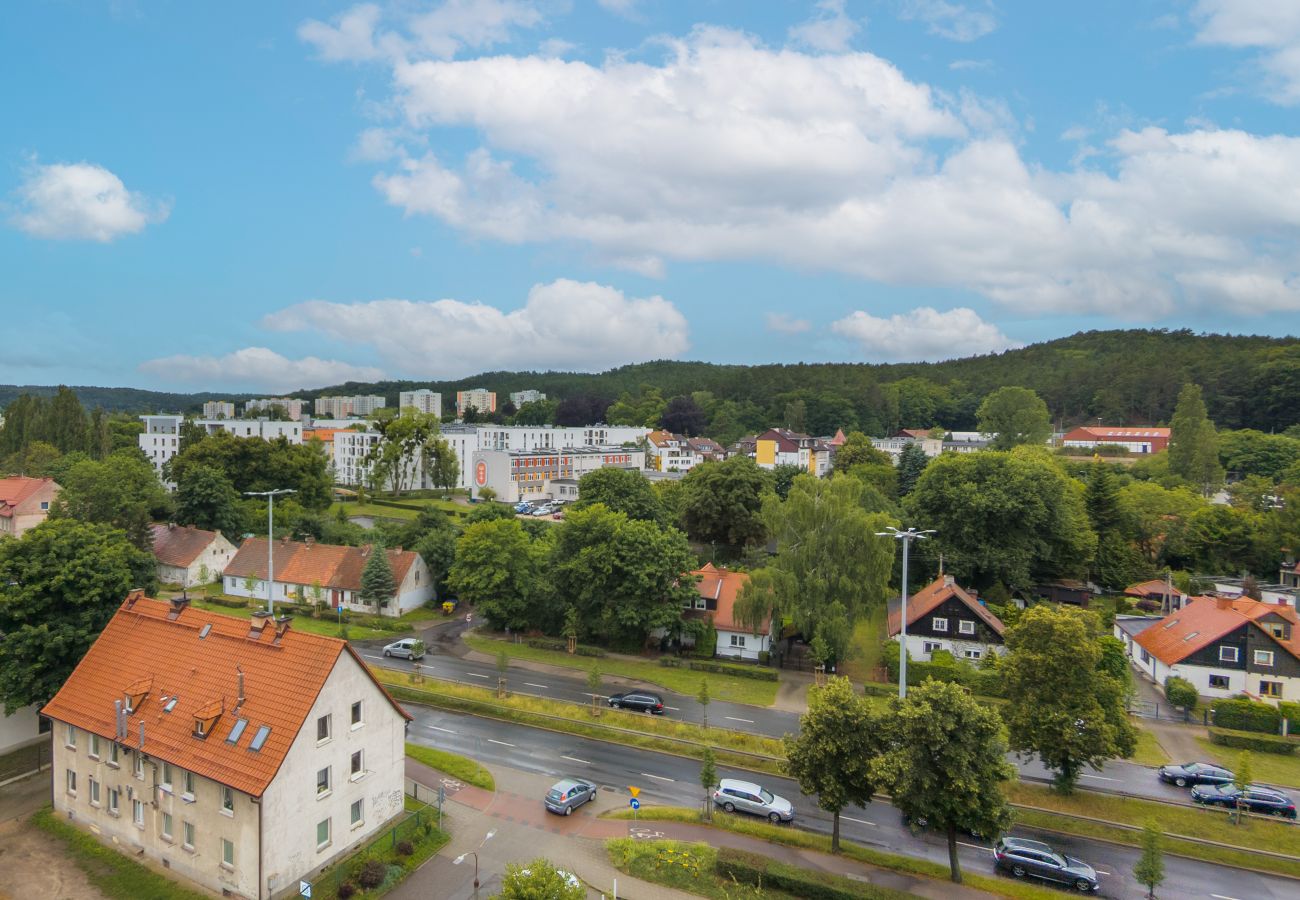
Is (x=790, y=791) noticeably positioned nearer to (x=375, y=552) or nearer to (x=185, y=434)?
(x=375, y=552)

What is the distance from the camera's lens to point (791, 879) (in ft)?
71.8

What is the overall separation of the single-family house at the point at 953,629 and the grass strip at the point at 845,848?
2248 cm

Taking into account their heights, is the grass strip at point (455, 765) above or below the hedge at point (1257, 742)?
above

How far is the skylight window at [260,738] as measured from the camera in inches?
832

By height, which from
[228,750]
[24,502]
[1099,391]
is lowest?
[228,750]

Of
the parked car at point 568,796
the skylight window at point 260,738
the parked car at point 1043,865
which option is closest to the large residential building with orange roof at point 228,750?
the skylight window at point 260,738

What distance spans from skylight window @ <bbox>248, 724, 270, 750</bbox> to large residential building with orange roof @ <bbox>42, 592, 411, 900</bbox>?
4 cm

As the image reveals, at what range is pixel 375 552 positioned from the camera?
5509 cm

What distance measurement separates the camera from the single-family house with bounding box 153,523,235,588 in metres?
62.5

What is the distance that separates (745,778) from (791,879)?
769 centimetres

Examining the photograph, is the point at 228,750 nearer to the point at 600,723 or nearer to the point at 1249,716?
the point at 600,723

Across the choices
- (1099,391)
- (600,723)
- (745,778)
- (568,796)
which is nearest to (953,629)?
(745,778)

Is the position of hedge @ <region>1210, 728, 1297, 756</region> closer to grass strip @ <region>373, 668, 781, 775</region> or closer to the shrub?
the shrub

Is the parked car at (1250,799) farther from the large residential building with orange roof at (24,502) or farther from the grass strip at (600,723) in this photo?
the large residential building with orange roof at (24,502)
